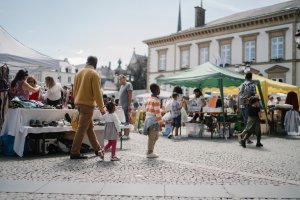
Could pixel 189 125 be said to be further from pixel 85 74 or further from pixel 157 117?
pixel 85 74

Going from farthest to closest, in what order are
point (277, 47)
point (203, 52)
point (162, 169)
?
point (203, 52) → point (277, 47) → point (162, 169)

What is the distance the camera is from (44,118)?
7289 millimetres

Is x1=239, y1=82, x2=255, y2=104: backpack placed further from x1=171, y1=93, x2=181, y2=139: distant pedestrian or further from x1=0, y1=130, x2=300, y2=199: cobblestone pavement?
x1=0, y1=130, x2=300, y2=199: cobblestone pavement

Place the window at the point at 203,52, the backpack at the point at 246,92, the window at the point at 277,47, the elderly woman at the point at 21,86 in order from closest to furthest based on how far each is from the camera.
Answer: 1. the elderly woman at the point at 21,86
2. the backpack at the point at 246,92
3. the window at the point at 277,47
4. the window at the point at 203,52

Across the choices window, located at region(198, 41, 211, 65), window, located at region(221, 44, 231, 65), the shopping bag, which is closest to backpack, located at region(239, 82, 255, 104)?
the shopping bag

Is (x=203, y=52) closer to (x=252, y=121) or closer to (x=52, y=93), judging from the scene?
(x=252, y=121)

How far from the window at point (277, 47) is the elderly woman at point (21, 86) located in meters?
27.3

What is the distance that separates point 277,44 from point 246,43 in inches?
138

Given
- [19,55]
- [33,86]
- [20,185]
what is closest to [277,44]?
[19,55]

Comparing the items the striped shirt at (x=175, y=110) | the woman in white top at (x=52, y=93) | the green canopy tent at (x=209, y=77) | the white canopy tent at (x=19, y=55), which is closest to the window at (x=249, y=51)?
the green canopy tent at (x=209, y=77)

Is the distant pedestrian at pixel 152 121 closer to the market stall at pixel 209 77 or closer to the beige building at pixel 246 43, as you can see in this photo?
the market stall at pixel 209 77

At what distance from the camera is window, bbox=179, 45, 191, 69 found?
38.9m

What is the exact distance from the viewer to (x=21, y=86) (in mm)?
7914

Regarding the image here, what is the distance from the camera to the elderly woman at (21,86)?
7523 millimetres
